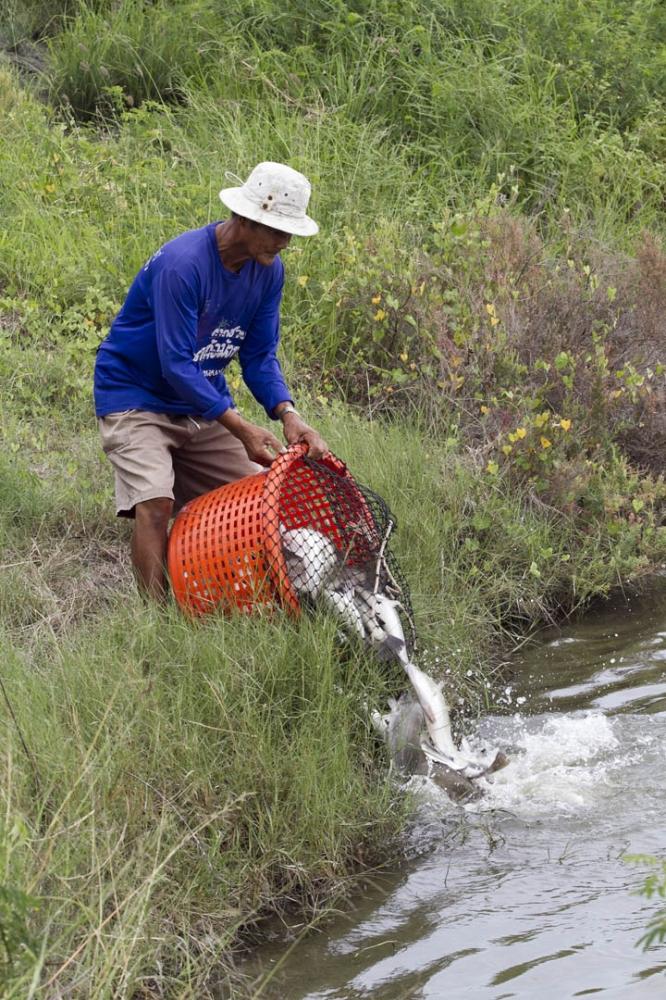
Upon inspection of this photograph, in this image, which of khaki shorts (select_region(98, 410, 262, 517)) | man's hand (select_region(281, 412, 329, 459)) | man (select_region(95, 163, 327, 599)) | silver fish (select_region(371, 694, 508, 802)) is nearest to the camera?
silver fish (select_region(371, 694, 508, 802))

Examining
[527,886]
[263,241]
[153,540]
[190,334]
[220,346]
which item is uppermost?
[263,241]

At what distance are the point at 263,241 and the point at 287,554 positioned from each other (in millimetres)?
1072

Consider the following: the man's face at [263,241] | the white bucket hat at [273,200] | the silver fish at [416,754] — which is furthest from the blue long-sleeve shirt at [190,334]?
the silver fish at [416,754]

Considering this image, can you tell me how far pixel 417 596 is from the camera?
18.4 ft

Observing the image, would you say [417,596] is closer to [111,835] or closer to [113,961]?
[111,835]

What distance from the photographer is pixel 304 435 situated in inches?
193

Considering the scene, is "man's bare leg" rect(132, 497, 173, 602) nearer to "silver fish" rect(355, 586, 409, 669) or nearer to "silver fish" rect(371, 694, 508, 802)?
"silver fish" rect(355, 586, 409, 669)

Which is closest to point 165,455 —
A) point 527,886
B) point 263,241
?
point 263,241

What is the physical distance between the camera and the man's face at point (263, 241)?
476 cm

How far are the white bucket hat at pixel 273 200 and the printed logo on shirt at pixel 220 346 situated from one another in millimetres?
505

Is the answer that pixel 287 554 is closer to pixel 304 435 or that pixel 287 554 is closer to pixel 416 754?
pixel 304 435

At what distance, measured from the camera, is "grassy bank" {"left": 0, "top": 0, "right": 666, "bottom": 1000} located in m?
3.79

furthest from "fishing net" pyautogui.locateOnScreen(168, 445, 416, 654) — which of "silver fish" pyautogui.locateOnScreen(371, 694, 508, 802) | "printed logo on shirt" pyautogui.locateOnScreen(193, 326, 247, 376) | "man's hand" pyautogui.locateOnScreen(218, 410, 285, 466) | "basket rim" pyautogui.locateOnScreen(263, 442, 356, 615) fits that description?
"printed logo on shirt" pyautogui.locateOnScreen(193, 326, 247, 376)

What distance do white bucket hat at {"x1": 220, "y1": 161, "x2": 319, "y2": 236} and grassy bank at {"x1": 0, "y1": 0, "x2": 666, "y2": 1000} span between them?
1.33 meters
